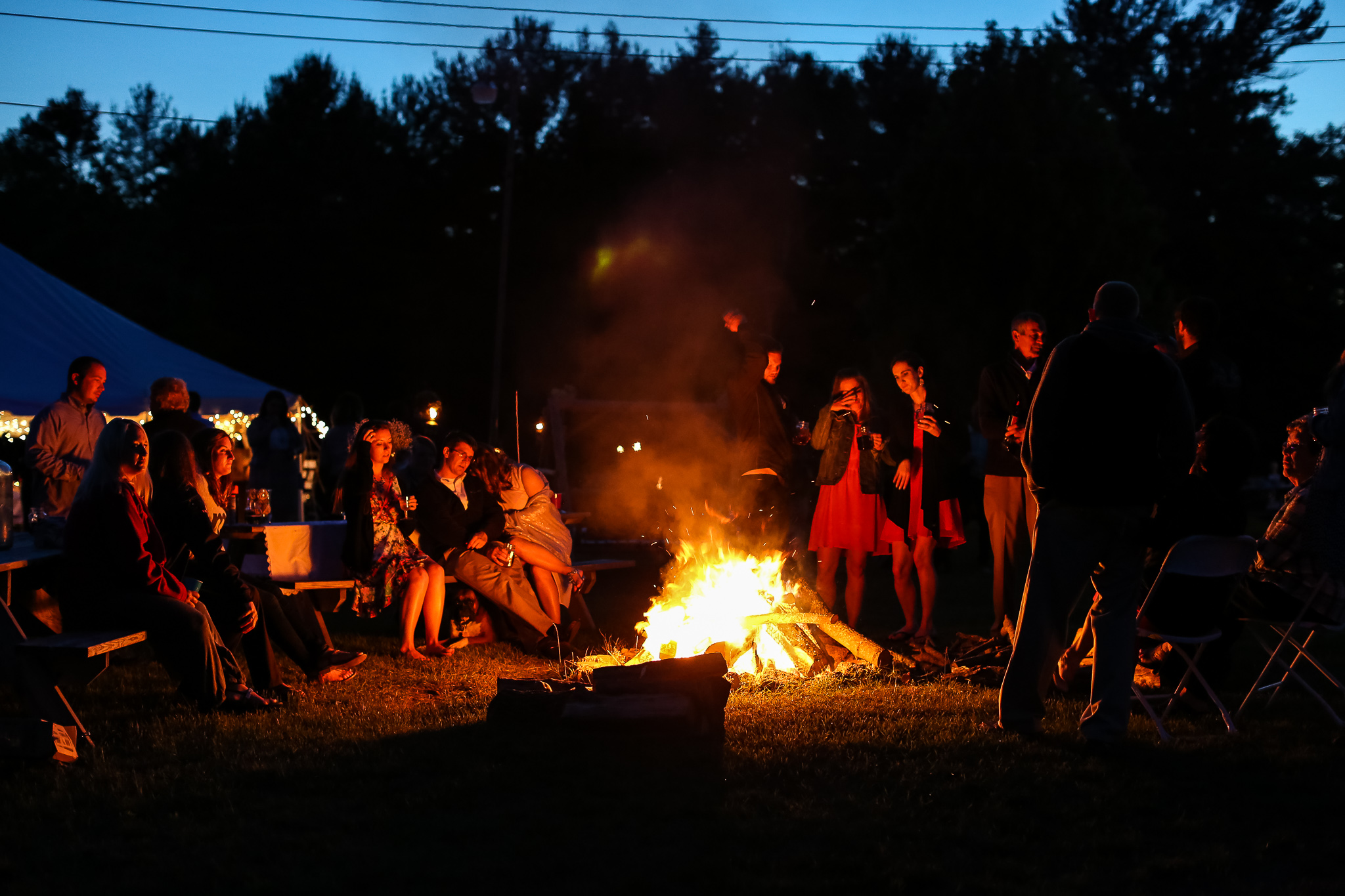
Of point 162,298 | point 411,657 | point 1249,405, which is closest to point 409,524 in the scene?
point 411,657

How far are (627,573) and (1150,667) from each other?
6545 mm

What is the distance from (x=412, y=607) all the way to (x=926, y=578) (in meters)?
3.36

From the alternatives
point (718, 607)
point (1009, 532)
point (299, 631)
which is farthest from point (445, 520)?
point (1009, 532)

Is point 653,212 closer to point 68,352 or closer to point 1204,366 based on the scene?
point 68,352

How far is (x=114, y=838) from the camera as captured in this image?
3.87m

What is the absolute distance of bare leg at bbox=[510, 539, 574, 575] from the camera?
782 cm

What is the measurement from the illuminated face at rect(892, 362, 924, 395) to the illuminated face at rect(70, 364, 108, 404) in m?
5.37

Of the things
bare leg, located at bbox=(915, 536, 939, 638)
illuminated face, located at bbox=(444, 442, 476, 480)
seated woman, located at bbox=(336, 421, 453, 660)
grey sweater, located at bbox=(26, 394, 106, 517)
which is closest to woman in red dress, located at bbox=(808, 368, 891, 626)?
bare leg, located at bbox=(915, 536, 939, 638)

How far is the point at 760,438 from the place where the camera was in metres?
8.26

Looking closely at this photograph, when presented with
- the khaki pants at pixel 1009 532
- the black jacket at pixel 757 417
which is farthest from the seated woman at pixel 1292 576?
the black jacket at pixel 757 417

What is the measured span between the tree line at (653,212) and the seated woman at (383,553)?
17.9m

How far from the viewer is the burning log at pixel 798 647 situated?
6703mm

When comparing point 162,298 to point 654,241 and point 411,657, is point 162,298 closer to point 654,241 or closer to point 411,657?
point 654,241

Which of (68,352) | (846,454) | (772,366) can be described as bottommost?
(846,454)
